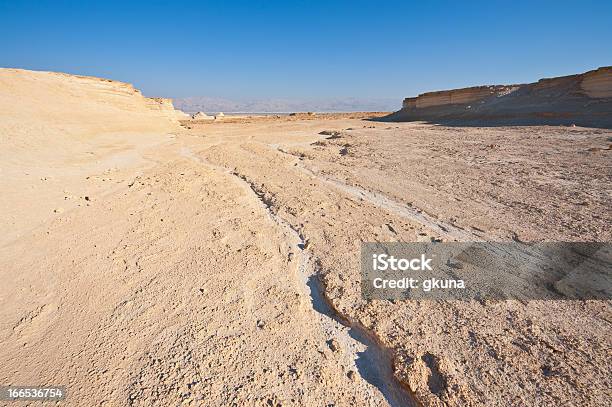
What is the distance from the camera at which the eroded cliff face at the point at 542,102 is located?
53.4 ft

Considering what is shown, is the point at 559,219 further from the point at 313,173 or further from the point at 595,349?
the point at 313,173

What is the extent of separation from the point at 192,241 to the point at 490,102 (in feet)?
92.3

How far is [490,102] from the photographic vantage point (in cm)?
2489

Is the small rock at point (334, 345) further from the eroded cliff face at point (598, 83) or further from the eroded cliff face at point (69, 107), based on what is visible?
the eroded cliff face at point (598, 83)

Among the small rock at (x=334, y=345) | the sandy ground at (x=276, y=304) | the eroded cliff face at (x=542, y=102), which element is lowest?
the small rock at (x=334, y=345)

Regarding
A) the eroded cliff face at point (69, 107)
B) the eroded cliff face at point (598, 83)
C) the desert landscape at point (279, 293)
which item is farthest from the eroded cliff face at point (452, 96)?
the eroded cliff face at point (69, 107)

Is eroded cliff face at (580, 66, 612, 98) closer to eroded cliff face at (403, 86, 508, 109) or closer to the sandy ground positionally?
eroded cliff face at (403, 86, 508, 109)

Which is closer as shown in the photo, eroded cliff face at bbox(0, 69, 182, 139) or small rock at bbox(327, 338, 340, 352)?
small rock at bbox(327, 338, 340, 352)

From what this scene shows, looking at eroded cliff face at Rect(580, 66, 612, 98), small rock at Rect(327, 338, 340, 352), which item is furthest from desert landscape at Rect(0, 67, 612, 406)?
eroded cliff face at Rect(580, 66, 612, 98)

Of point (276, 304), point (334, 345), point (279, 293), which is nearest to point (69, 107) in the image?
point (279, 293)

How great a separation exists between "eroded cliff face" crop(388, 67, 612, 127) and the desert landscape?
40.8ft

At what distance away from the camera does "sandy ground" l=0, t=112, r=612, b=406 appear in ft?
6.10

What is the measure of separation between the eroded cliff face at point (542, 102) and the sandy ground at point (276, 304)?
46.2ft

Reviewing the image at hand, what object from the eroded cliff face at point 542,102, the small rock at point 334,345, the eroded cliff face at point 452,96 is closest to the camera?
the small rock at point 334,345
